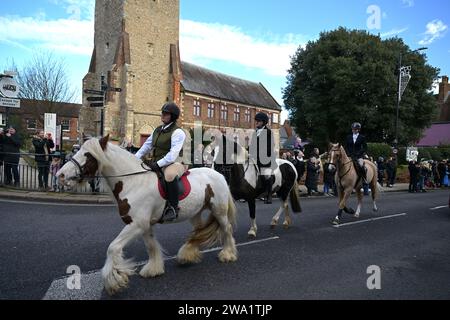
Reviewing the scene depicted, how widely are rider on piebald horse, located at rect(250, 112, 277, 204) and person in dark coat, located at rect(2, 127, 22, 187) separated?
31.2 feet

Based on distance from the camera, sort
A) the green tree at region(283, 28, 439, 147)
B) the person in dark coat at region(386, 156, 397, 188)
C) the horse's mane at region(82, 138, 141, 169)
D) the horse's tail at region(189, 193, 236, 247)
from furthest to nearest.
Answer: the green tree at region(283, 28, 439, 147), the person in dark coat at region(386, 156, 397, 188), the horse's tail at region(189, 193, 236, 247), the horse's mane at region(82, 138, 141, 169)

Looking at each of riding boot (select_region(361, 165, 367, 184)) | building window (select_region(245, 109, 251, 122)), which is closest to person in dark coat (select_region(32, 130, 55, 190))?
riding boot (select_region(361, 165, 367, 184))

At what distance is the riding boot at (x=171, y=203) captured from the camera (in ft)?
16.3

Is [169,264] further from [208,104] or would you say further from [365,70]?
[208,104]

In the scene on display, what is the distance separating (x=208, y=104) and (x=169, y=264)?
143ft

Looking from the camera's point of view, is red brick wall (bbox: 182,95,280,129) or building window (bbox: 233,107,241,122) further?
building window (bbox: 233,107,241,122)

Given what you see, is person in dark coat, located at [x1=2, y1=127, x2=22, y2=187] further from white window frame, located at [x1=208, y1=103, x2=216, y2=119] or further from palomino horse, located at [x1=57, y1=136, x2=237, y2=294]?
white window frame, located at [x1=208, y1=103, x2=216, y2=119]

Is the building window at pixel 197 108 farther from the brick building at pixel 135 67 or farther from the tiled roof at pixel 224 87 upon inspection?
the brick building at pixel 135 67

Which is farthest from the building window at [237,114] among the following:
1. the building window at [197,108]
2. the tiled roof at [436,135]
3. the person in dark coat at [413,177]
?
the person in dark coat at [413,177]

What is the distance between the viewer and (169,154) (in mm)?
4969

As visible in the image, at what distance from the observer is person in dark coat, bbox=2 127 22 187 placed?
42.9ft

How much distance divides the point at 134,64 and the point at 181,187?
3447cm

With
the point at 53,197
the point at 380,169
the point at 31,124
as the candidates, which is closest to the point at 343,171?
the point at 53,197
